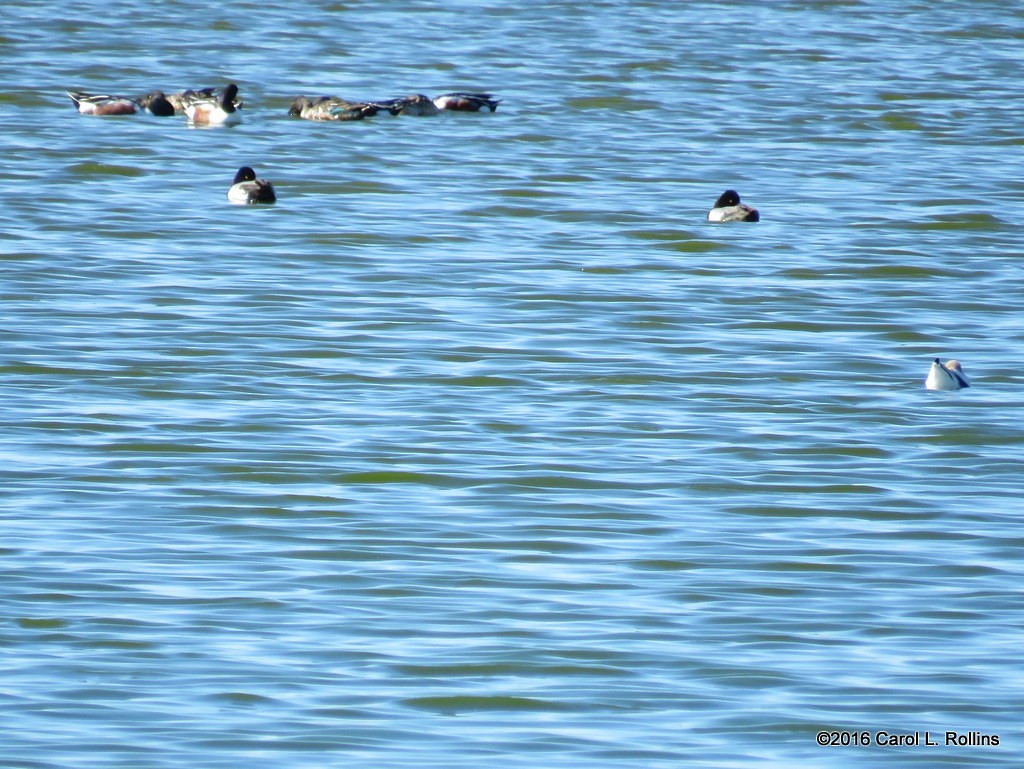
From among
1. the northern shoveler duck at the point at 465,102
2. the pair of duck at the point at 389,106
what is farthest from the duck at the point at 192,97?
the northern shoveler duck at the point at 465,102

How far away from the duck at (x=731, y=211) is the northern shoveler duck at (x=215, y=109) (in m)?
7.23

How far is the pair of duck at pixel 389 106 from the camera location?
2330 centimetres

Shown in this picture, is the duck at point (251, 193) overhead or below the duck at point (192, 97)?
overhead

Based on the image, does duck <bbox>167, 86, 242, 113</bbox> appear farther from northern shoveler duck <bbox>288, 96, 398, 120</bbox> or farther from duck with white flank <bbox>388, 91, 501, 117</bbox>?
duck with white flank <bbox>388, 91, 501, 117</bbox>

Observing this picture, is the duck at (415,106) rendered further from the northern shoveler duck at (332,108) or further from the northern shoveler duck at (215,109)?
the northern shoveler duck at (215,109)

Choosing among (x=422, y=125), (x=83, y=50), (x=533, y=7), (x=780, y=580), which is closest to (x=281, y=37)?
(x=83, y=50)

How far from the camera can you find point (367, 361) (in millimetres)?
12250

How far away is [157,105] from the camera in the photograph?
23.7 m

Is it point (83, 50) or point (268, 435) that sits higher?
point (268, 435)

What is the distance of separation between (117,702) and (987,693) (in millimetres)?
2767

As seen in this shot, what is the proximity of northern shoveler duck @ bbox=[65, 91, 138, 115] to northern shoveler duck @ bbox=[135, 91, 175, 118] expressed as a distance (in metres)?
0.25

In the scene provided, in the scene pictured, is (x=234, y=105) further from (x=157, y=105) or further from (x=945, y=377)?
(x=945, y=377)

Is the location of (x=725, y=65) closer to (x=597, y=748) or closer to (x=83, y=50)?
(x=83, y=50)

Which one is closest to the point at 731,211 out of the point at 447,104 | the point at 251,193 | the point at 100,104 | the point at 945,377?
the point at 251,193
